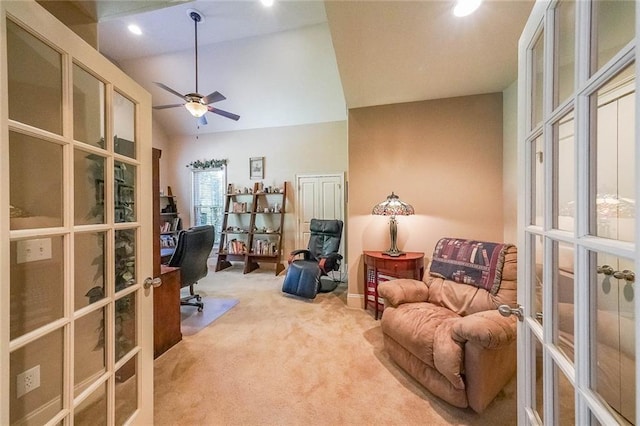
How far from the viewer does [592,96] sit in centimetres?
57

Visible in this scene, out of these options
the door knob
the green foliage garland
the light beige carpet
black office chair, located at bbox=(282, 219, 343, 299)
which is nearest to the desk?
the light beige carpet

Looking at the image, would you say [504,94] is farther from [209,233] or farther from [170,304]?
[170,304]

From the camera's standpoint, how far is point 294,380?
170 cm

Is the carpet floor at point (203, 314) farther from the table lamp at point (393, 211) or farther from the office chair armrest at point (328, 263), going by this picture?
the table lamp at point (393, 211)

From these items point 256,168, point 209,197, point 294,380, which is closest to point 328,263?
point 294,380

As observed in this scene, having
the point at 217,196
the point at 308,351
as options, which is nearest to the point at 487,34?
the point at 308,351

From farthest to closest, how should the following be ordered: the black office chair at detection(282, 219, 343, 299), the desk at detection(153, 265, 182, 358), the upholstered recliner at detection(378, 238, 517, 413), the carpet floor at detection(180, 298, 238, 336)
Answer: the black office chair at detection(282, 219, 343, 299), the carpet floor at detection(180, 298, 238, 336), the desk at detection(153, 265, 182, 358), the upholstered recliner at detection(378, 238, 517, 413)

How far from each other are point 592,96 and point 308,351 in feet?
7.09

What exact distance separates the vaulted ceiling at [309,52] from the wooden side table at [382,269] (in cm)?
172

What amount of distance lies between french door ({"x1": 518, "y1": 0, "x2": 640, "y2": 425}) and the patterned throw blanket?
1.18m

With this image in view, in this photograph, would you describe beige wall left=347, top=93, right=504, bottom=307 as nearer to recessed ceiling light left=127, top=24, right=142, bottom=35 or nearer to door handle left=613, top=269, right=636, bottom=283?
door handle left=613, top=269, right=636, bottom=283

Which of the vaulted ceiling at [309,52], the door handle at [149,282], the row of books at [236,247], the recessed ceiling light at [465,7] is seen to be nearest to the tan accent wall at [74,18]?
the vaulted ceiling at [309,52]

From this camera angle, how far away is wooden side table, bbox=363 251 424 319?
2.52m

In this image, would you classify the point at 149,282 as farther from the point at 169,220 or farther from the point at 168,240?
the point at 169,220
